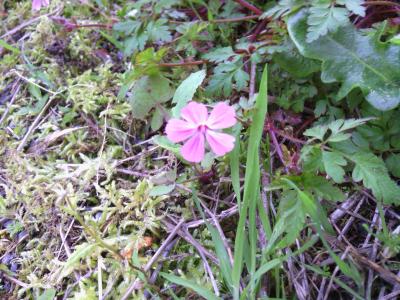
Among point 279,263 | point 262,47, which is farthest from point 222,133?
point 262,47

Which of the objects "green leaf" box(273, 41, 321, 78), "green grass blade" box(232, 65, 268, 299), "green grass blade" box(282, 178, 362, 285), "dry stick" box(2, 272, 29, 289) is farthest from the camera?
"green leaf" box(273, 41, 321, 78)

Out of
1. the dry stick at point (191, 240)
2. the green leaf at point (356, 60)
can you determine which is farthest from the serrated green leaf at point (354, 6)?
→ the dry stick at point (191, 240)

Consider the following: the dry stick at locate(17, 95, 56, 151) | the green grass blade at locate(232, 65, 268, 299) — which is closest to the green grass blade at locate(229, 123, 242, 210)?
the green grass blade at locate(232, 65, 268, 299)

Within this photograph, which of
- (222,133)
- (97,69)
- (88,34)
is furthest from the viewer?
(88,34)

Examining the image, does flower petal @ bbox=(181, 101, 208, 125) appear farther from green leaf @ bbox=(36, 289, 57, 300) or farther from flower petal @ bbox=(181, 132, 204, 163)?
green leaf @ bbox=(36, 289, 57, 300)

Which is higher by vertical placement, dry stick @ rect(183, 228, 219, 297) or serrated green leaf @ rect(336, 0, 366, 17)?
serrated green leaf @ rect(336, 0, 366, 17)

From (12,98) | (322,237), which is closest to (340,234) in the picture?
(322,237)

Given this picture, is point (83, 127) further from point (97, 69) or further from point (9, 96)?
point (9, 96)
